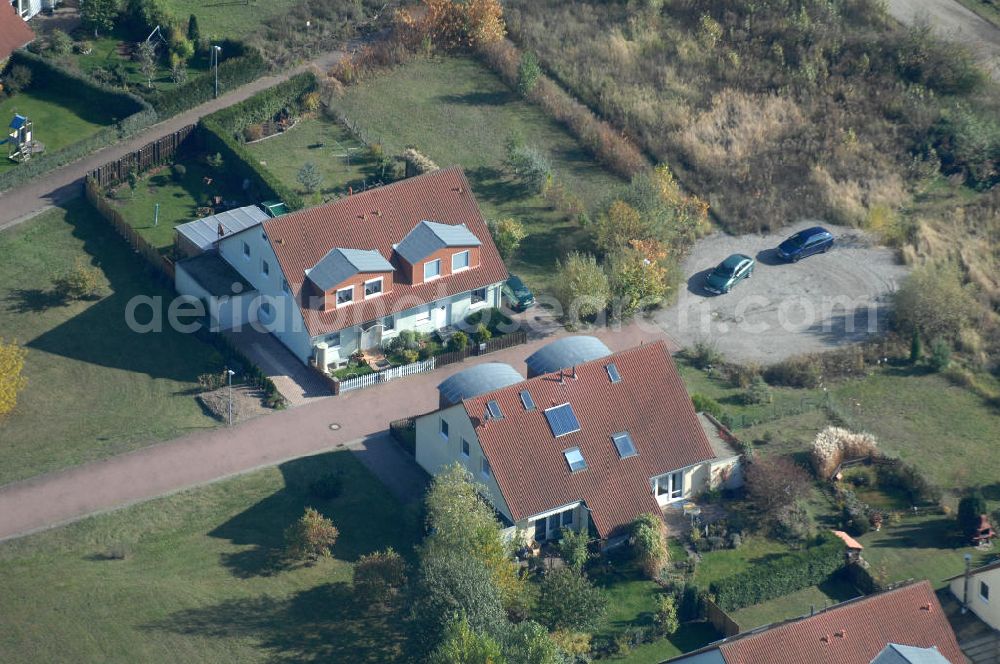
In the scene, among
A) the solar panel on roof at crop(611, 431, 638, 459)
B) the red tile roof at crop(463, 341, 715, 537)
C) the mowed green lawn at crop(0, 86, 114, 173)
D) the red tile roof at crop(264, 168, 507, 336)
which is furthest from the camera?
the mowed green lawn at crop(0, 86, 114, 173)

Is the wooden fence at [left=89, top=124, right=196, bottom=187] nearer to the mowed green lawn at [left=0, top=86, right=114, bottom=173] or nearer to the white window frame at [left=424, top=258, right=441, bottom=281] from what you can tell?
the mowed green lawn at [left=0, top=86, right=114, bottom=173]

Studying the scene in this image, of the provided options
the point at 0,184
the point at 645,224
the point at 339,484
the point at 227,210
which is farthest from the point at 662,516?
the point at 0,184

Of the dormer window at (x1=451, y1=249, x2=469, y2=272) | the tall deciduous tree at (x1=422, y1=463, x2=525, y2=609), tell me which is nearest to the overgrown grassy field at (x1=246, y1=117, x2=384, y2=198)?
the dormer window at (x1=451, y1=249, x2=469, y2=272)

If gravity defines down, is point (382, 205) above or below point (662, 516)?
above

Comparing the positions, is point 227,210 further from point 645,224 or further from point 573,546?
point 573,546

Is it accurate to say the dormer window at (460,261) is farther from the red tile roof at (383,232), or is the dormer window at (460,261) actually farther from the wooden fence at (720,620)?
the wooden fence at (720,620)

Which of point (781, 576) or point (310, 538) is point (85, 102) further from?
point (781, 576)
